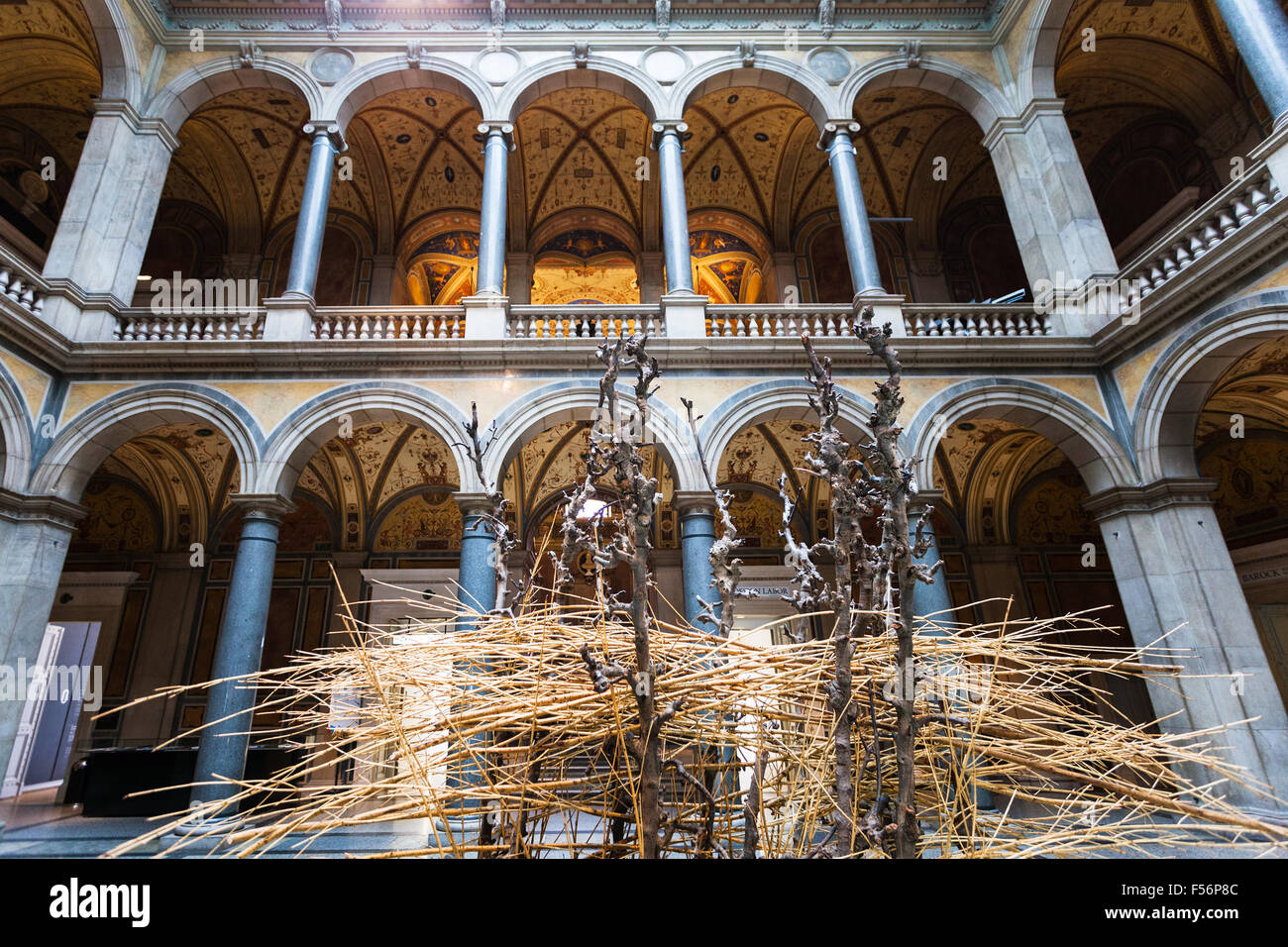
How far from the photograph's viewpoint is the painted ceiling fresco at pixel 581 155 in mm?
12188

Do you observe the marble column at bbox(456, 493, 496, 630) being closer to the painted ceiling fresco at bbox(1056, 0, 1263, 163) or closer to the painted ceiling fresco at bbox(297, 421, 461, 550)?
the painted ceiling fresco at bbox(297, 421, 461, 550)

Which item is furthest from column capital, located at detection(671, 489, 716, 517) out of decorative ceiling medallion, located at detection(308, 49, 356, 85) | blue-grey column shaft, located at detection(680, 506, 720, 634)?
decorative ceiling medallion, located at detection(308, 49, 356, 85)

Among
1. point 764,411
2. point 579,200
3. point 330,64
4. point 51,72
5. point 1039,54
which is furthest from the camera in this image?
point 579,200

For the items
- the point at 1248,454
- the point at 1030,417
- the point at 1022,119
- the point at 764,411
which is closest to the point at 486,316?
the point at 764,411

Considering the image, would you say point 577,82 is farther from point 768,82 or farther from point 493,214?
point 768,82

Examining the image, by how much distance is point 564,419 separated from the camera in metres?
8.43

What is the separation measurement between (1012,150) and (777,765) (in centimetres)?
1081

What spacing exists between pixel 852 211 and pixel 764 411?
139 inches

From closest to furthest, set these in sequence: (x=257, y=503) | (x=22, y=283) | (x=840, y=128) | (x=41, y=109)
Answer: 1. (x=257, y=503)
2. (x=22, y=283)
3. (x=840, y=128)
4. (x=41, y=109)

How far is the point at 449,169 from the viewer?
13.0 m

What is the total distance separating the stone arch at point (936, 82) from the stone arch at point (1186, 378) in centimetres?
489

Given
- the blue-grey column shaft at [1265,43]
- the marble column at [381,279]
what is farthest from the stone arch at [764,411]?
the marble column at [381,279]

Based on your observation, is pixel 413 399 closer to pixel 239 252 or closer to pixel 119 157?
pixel 119 157
